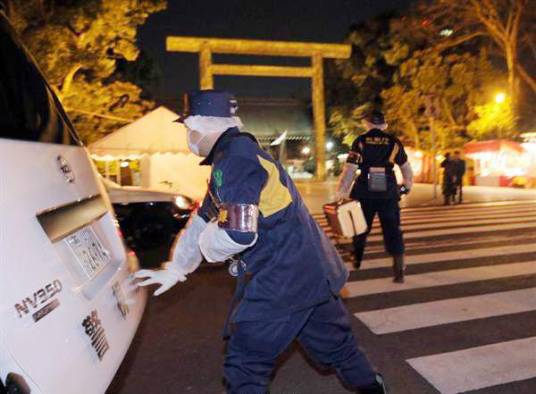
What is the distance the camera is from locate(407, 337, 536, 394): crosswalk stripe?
326 centimetres

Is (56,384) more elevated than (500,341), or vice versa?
(56,384)

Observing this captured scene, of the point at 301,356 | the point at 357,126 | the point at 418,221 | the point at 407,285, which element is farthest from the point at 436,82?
the point at 301,356

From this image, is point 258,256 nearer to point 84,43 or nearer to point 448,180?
point 84,43

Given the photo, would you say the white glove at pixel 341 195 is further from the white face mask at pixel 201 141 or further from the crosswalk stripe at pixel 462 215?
the crosswalk stripe at pixel 462 215

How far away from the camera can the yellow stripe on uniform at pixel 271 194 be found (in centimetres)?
223

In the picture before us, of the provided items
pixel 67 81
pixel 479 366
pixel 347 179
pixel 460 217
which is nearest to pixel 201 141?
pixel 479 366

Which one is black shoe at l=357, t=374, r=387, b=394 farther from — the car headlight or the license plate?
the car headlight

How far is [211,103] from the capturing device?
7.93 feet

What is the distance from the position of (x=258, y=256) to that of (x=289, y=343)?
1.40 ft

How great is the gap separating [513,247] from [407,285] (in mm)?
2800

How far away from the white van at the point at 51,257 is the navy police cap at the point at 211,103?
0.58 m

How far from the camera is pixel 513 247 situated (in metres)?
7.53

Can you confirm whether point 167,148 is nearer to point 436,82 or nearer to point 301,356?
point 301,356

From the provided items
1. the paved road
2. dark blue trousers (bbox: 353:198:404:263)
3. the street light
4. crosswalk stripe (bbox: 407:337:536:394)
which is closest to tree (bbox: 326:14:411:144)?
the street light
